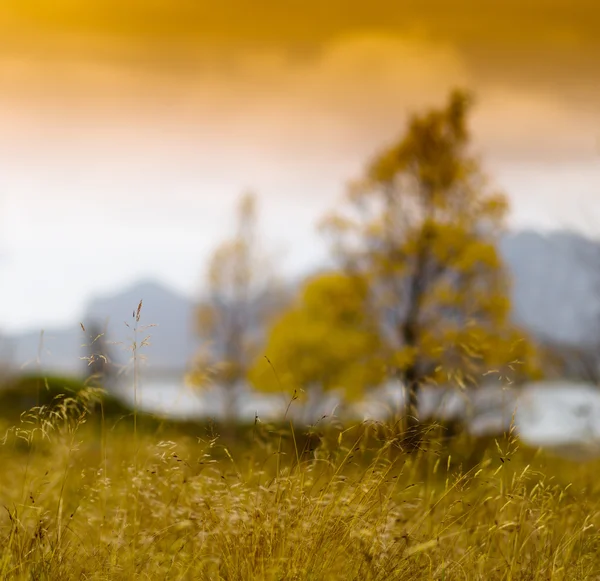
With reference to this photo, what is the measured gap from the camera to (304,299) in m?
16.4

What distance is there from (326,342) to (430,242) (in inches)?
129

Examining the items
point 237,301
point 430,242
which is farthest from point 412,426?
point 237,301

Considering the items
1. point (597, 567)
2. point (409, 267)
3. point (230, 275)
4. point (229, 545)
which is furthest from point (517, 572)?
point (230, 275)

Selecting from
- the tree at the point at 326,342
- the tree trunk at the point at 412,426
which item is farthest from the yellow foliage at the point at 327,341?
the tree trunk at the point at 412,426

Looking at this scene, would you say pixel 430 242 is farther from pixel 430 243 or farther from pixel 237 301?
pixel 237 301

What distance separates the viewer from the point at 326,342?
15.3 meters

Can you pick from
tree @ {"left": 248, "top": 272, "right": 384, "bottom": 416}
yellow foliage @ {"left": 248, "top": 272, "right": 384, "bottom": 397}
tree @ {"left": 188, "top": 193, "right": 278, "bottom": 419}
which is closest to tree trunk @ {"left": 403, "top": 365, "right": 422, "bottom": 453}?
tree @ {"left": 248, "top": 272, "right": 384, "bottom": 416}

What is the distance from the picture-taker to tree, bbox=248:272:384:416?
46.1 feet

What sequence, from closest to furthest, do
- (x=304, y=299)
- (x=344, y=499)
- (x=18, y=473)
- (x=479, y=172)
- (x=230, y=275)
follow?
(x=344, y=499), (x=18, y=473), (x=479, y=172), (x=304, y=299), (x=230, y=275)

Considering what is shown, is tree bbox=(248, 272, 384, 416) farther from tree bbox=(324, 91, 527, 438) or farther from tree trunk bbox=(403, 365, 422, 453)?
tree trunk bbox=(403, 365, 422, 453)

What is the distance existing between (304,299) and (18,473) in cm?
1027

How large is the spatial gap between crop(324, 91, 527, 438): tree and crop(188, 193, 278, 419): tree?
6.99 metres

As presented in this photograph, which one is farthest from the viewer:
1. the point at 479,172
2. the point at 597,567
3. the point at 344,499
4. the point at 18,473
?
the point at 479,172

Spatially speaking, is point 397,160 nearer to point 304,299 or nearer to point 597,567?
point 304,299
